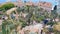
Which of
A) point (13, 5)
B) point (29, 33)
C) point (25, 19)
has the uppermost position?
point (13, 5)

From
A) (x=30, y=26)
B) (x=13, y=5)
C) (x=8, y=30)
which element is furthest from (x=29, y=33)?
(x=13, y=5)

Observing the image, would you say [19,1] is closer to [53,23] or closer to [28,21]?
[28,21]

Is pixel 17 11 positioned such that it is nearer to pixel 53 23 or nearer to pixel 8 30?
pixel 8 30

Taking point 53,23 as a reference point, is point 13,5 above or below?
above

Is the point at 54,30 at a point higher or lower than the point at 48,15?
lower

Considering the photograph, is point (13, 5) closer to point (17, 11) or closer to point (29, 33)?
point (17, 11)

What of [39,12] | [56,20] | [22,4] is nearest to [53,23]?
[56,20]

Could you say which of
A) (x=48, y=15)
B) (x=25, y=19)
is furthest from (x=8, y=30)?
(x=48, y=15)
